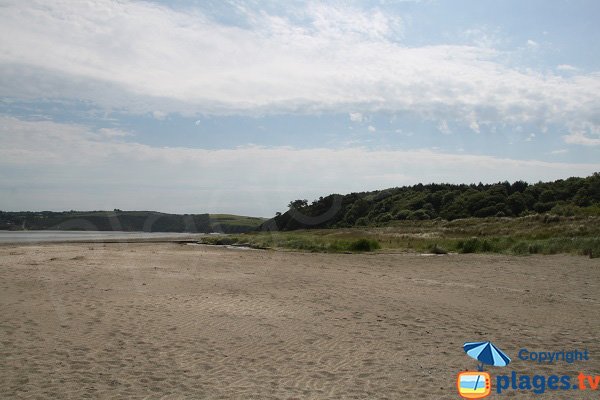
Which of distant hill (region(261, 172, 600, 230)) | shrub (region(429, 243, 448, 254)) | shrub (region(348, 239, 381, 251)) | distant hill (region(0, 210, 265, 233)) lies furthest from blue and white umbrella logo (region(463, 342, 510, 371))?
distant hill (region(0, 210, 265, 233))

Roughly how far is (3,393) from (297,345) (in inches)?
171

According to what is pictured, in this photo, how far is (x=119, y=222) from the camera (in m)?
120

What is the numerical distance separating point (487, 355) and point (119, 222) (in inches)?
4840

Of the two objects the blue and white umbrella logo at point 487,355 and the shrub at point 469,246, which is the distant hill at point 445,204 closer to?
the shrub at point 469,246

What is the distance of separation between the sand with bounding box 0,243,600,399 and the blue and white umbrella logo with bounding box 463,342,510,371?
132mm

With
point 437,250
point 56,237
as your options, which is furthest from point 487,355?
point 56,237

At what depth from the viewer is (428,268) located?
20.5 metres

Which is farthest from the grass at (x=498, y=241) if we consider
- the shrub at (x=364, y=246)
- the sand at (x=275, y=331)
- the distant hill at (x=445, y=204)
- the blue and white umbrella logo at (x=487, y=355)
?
the blue and white umbrella logo at (x=487, y=355)

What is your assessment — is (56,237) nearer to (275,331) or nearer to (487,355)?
(275,331)

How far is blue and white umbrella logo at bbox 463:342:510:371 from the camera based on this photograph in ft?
22.5

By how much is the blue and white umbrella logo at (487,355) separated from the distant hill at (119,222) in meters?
102

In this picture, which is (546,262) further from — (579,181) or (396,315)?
(579,181)

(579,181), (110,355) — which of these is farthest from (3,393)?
(579,181)

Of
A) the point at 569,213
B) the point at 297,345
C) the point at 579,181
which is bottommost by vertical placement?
the point at 297,345
